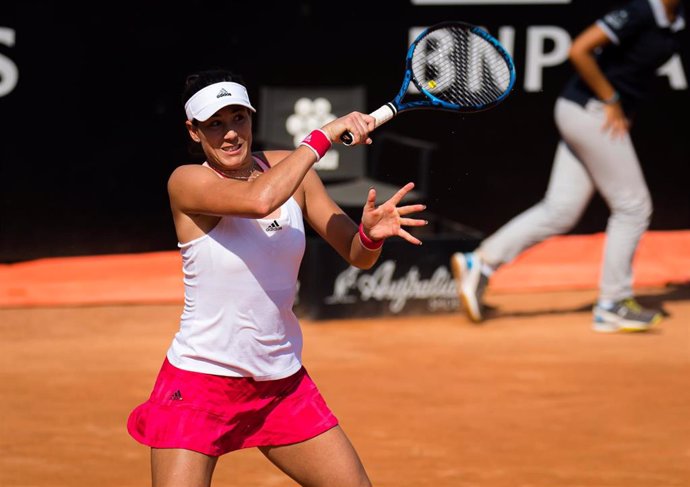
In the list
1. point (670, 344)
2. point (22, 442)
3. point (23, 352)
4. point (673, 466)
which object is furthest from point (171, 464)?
point (670, 344)

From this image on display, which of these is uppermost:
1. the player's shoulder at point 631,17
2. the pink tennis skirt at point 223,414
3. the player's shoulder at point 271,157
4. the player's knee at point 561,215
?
the player's shoulder at point 631,17

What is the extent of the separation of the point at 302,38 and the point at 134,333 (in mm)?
2278

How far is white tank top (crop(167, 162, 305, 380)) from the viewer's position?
10.6 feet

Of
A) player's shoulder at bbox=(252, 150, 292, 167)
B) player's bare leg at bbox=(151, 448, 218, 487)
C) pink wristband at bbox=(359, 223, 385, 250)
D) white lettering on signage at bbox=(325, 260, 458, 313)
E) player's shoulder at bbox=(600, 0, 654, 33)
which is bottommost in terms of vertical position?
white lettering on signage at bbox=(325, 260, 458, 313)

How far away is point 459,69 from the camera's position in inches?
150

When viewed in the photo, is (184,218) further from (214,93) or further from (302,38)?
(302,38)

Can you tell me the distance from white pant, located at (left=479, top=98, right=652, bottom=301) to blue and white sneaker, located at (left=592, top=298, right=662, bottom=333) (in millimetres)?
76

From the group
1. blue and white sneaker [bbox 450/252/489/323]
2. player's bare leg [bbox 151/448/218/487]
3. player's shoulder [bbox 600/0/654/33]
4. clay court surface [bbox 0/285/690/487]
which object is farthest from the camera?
blue and white sneaker [bbox 450/252/489/323]

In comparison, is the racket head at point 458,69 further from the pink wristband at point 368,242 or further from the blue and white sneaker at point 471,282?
the blue and white sneaker at point 471,282

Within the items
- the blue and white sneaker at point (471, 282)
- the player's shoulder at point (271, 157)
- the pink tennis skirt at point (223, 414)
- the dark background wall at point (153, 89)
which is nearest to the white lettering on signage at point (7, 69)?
the dark background wall at point (153, 89)

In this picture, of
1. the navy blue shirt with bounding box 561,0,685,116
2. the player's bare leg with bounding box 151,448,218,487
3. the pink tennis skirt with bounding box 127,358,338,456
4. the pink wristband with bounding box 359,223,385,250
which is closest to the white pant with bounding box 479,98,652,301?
the navy blue shirt with bounding box 561,0,685,116

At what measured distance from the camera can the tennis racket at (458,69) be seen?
11.9ft

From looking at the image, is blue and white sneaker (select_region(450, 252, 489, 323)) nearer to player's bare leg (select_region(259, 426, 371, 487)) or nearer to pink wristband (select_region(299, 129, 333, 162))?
player's bare leg (select_region(259, 426, 371, 487))

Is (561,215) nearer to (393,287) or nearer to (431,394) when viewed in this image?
(393,287)
